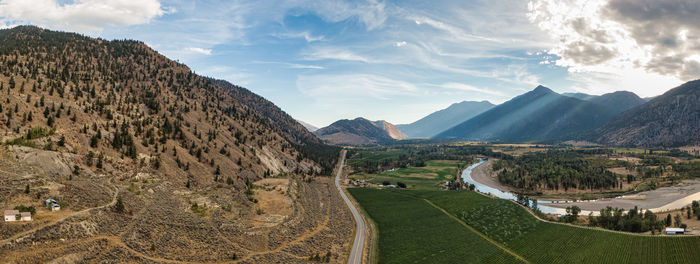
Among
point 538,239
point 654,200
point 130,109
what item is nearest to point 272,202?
point 130,109

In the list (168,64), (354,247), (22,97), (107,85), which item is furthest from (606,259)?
(168,64)

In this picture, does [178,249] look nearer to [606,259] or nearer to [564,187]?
[606,259]

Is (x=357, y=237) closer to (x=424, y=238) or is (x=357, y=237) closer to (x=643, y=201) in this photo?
(x=424, y=238)

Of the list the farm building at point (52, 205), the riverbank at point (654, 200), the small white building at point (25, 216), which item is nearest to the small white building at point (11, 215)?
the small white building at point (25, 216)

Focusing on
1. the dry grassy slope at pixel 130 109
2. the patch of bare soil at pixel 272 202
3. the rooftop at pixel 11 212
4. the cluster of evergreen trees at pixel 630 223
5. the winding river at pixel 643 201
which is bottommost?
the winding river at pixel 643 201

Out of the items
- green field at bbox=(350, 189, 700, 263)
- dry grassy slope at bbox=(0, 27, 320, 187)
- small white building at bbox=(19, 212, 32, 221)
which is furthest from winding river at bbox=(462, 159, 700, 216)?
small white building at bbox=(19, 212, 32, 221)

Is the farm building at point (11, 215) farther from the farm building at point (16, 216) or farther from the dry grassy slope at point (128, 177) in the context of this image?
the dry grassy slope at point (128, 177)
